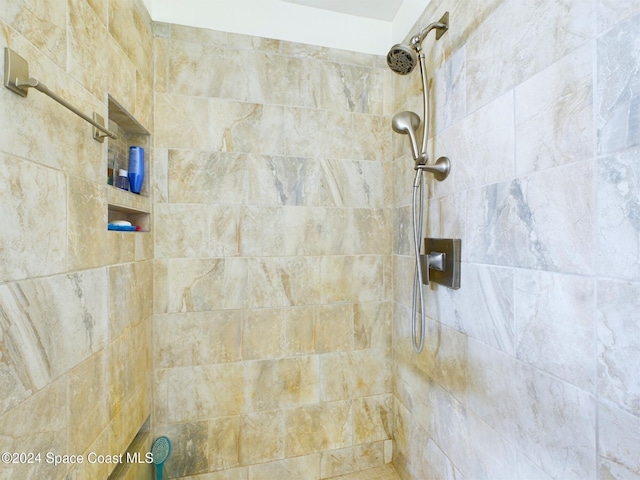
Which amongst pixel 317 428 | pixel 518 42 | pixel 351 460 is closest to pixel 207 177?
pixel 518 42

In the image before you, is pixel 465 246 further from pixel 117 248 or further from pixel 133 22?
→ pixel 133 22

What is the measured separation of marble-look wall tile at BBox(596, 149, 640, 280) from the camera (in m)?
0.56

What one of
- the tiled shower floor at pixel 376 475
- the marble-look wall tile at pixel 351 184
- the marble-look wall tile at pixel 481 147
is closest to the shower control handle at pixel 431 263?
the marble-look wall tile at pixel 481 147

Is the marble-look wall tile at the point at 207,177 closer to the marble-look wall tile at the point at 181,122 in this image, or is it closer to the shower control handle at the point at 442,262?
the marble-look wall tile at the point at 181,122

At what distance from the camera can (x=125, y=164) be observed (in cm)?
127

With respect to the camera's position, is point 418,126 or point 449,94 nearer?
point 449,94

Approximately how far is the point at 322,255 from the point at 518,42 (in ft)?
3.71

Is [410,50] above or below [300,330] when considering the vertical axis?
above

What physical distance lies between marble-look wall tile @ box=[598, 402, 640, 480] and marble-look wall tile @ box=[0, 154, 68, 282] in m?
1.31

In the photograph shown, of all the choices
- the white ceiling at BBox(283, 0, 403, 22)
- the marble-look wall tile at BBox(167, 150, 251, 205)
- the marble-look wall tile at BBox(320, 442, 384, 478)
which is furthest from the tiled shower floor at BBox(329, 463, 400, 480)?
the white ceiling at BBox(283, 0, 403, 22)

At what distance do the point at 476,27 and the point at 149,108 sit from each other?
1393 millimetres

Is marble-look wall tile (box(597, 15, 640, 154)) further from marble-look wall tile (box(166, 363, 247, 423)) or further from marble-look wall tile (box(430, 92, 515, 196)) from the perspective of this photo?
marble-look wall tile (box(166, 363, 247, 423))

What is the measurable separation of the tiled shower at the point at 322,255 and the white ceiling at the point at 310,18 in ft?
0.22

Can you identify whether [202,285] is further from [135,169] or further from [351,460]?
[351,460]
